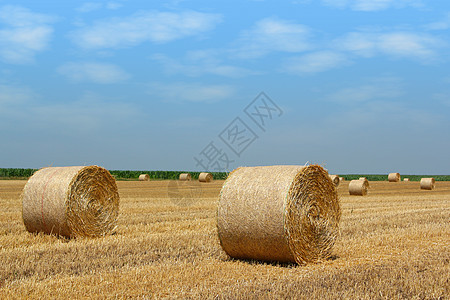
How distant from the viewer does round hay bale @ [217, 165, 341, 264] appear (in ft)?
22.0

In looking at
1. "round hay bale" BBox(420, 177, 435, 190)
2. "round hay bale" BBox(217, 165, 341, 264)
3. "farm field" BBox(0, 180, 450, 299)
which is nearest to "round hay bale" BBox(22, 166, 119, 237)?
"farm field" BBox(0, 180, 450, 299)

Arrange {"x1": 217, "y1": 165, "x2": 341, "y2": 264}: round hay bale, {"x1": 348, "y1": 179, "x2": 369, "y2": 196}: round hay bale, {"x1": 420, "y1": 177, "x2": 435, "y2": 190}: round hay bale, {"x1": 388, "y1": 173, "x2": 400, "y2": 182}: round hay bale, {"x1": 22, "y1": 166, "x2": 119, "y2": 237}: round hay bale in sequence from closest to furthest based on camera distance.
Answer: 1. {"x1": 217, "y1": 165, "x2": 341, "y2": 264}: round hay bale
2. {"x1": 22, "y1": 166, "x2": 119, "y2": 237}: round hay bale
3. {"x1": 348, "y1": 179, "x2": 369, "y2": 196}: round hay bale
4. {"x1": 420, "y1": 177, "x2": 435, "y2": 190}: round hay bale
5. {"x1": 388, "y1": 173, "x2": 400, "y2": 182}: round hay bale

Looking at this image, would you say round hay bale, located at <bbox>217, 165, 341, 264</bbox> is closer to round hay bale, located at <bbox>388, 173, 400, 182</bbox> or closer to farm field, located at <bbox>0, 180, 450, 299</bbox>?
farm field, located at <bbox>0, 180, 450, 299</bbox>

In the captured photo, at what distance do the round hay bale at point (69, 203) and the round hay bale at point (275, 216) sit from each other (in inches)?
143

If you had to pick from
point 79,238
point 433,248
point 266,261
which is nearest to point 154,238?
point 79,238

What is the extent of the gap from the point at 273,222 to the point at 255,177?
82 cm

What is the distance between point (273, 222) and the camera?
6.70 metres

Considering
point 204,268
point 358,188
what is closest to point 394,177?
point 358,188

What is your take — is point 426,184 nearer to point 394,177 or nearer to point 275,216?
point 394,177

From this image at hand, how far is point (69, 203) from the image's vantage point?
30.6 ft

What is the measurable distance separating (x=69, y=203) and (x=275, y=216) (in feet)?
15.0

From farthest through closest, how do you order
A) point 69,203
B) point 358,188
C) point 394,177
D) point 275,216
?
point 394,177 → point 358,188 → point 69,203 → point 275,216

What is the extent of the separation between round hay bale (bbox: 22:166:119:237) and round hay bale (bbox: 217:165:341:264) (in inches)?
143

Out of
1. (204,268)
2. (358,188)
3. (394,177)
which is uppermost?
(204,268)
